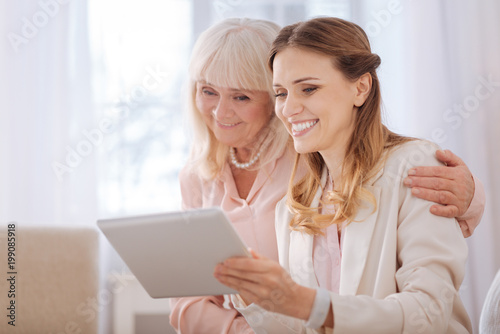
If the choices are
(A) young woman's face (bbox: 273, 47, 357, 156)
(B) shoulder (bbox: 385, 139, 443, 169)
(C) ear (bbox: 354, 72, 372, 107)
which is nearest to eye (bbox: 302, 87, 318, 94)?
(A) young woman's face (bbox: 273, 47, 357, 156)

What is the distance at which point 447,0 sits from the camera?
2.91 metres

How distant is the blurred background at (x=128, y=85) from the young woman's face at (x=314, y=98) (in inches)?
56.1

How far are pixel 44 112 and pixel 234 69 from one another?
154 centimetres

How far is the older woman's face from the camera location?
6.11 feet

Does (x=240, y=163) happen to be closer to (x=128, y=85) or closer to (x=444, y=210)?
(x=444, y=210)

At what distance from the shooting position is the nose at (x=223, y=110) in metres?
1.86

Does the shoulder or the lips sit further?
the lips

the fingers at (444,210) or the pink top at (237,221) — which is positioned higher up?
the fingers at (444,210)

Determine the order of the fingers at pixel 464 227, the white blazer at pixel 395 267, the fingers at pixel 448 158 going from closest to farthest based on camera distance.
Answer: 1. the white blazer at pixel 395 267
2. the fingers at pixel 448 158
3. the fingers at pixel 464 227

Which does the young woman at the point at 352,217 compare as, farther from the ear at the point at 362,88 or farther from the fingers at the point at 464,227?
the fingers at the point at 464,227

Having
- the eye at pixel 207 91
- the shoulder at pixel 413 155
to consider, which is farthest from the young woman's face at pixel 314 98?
the eye at pixel 207 91

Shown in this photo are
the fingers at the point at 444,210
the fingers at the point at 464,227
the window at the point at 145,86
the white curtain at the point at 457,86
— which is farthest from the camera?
the window at the point at 145,86

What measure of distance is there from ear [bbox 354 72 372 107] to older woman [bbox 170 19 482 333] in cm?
34

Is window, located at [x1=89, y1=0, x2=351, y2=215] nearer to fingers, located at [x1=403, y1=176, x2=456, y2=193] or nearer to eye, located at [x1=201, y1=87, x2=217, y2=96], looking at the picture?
eye, located at [x1=201, y1=87, x2=217, y2=96]
